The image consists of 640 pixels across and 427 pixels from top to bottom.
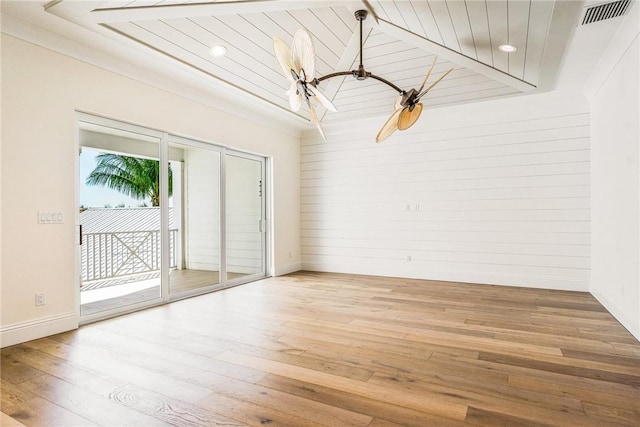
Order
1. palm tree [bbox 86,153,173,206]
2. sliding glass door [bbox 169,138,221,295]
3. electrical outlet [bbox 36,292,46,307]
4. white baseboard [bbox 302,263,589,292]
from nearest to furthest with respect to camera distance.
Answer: electrical outlet [bbox 36,292,46,307] < palm tree [bbox 86,153,173,206] < sliding glass door [bbox 169,138,221,295] < white baseboard [bbox 302,263,589,292]

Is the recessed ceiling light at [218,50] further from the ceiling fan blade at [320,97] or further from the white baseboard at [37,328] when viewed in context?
the white baseboard at [37,328]

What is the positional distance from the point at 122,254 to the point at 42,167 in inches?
→ 57.2

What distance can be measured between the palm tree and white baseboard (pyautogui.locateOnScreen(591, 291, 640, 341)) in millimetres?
5079

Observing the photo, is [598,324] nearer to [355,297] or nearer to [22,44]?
[355,297]

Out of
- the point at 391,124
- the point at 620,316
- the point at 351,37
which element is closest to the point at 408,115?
the point at 391,124

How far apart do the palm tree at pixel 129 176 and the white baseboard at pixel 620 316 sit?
508 cm

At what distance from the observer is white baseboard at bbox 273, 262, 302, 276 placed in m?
6.49

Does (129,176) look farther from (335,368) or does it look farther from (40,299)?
(335,368)

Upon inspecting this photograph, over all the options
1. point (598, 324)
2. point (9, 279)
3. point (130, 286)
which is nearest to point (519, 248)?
Answer: point (598, 324)

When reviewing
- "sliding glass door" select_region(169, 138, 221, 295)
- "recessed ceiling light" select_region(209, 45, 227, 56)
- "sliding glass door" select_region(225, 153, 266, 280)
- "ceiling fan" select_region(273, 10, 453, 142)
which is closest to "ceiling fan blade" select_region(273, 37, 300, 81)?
A: "ceiling fan" select_region(273, 10, 453, 142)

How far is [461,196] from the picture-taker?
5711 millimetres

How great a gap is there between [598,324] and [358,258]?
3.70 meters

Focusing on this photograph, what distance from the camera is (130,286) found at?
4.44 metres

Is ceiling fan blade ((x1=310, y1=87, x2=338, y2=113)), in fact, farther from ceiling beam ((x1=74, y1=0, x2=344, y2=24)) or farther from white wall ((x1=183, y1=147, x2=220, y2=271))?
white wall ((x1=183, y1=147, x2=220, y2=271))
